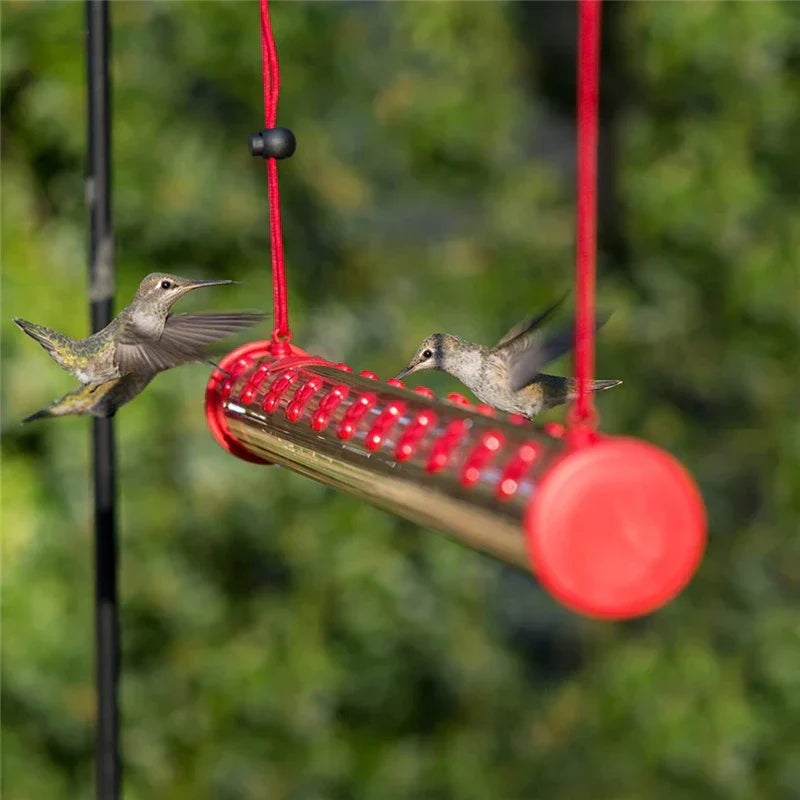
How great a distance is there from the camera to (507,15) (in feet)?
12.4

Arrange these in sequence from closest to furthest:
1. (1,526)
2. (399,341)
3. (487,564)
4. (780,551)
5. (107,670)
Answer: (107,670), (1,526), (399,341), (487,564), (780,551)

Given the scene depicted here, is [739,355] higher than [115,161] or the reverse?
the reverse

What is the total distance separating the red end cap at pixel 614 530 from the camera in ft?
2.50

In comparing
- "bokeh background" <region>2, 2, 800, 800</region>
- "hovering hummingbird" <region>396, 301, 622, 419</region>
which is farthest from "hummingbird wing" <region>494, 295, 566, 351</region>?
"bokeh background" <region>2, 2, 800, 800</region>

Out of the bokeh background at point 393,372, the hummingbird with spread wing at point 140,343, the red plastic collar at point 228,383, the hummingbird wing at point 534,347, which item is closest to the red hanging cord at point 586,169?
the hummingbird wing at point 534,347

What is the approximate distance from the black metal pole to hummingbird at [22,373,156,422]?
0.35ft

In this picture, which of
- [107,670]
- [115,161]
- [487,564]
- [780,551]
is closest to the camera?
[107,670]

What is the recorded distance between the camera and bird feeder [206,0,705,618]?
30.0 inches

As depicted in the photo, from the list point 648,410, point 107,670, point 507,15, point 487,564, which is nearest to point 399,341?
point 487,564

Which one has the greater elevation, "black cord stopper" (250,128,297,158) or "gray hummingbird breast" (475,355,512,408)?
"black cord stopper" (250,128,297,158)

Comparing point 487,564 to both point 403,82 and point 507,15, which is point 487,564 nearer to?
point 403,82

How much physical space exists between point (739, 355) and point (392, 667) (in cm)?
127

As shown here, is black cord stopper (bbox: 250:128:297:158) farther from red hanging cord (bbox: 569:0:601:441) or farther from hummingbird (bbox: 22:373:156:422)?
red hanging cord (bbox: 569:0:601:441)

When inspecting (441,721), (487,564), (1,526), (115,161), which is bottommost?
(441,721)
